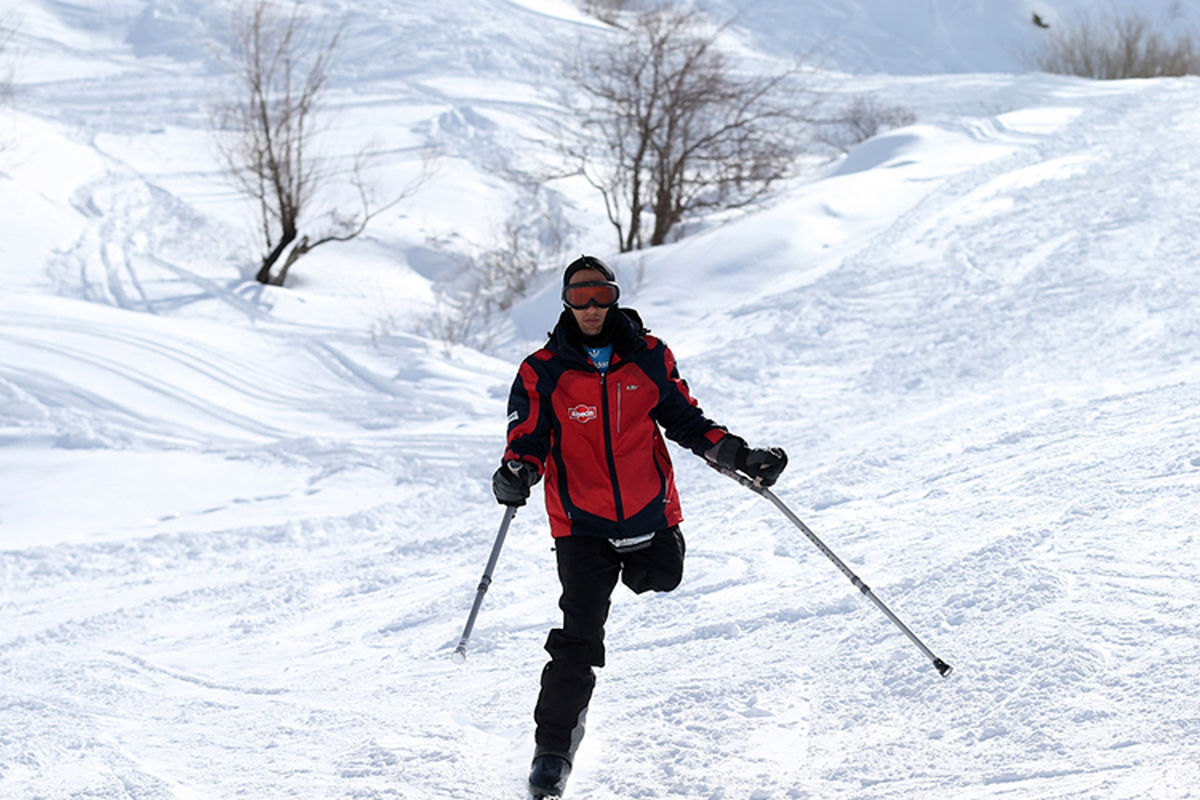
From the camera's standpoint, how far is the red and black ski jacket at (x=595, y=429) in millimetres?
3402

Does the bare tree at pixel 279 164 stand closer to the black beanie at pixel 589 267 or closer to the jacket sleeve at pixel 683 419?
the black beanie at pixel 589 267

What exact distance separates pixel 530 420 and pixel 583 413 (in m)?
0.17

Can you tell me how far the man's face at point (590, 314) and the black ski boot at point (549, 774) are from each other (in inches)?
50.4

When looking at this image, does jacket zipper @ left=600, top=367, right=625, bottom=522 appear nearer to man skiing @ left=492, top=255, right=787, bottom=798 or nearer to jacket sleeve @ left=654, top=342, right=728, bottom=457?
man skiing @ left=492, top=255, right=787, bottom=798

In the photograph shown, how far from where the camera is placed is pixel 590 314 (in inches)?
134

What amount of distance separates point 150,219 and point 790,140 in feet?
55.3

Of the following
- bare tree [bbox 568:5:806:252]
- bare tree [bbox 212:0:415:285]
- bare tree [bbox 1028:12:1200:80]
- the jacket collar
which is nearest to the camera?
the jacket collar

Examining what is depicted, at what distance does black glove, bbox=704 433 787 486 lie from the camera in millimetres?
3520

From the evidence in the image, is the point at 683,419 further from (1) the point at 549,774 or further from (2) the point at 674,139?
(2) the point at 674,139

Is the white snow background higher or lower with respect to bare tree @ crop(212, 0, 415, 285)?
lower

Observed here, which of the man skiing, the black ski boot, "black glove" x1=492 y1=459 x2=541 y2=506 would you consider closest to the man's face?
the man skiing

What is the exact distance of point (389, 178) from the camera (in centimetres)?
2452

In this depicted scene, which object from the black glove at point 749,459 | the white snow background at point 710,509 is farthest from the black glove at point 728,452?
the white snow background at point 710,509

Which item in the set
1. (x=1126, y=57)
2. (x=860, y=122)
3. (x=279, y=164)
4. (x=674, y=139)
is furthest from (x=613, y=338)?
(x=1126, y=57)
